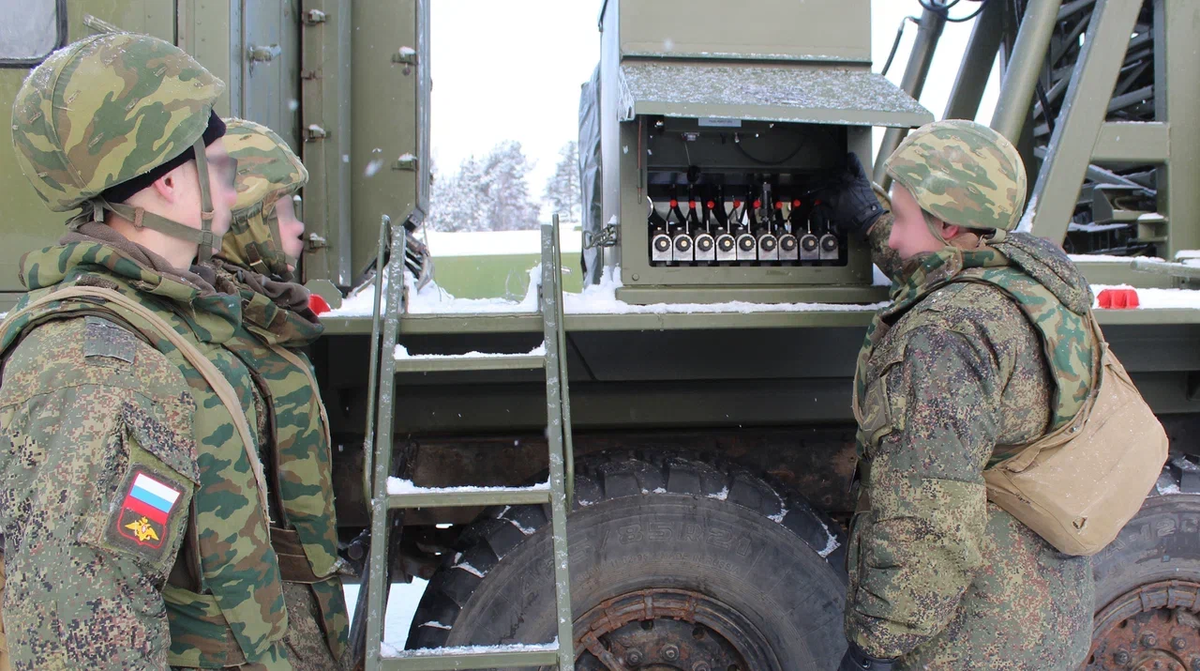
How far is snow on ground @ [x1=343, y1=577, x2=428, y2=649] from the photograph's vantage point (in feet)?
15.2

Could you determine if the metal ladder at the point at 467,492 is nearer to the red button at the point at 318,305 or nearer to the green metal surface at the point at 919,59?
the red button at the point at 318,305

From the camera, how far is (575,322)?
2395 mm

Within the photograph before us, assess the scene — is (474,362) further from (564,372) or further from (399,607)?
(399,607)

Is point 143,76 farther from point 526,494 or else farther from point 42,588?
point 526,494

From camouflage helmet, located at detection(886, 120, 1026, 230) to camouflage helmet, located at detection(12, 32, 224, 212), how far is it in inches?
65.7

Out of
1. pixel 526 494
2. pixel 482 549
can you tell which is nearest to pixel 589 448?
pixel 482 549

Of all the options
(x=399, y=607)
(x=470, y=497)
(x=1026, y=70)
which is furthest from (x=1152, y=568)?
(x=399, y=607)

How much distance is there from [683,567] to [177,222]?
1.72 metres

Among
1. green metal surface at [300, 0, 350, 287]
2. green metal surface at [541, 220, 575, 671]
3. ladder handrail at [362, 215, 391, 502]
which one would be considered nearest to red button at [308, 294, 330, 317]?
ladder handrail at [362, 215, 391, 502]

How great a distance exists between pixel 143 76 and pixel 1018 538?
2112 millimetres

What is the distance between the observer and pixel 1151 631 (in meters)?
2.79

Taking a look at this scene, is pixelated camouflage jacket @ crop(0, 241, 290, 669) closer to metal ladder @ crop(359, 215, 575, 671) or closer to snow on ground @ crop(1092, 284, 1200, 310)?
metal ladder @ crop(359, 215, 575, 671)

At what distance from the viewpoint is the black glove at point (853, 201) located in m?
2.62

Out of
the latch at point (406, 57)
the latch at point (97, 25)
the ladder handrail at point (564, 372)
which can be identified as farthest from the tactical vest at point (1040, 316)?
Answer: the latch at point (97, 25)
